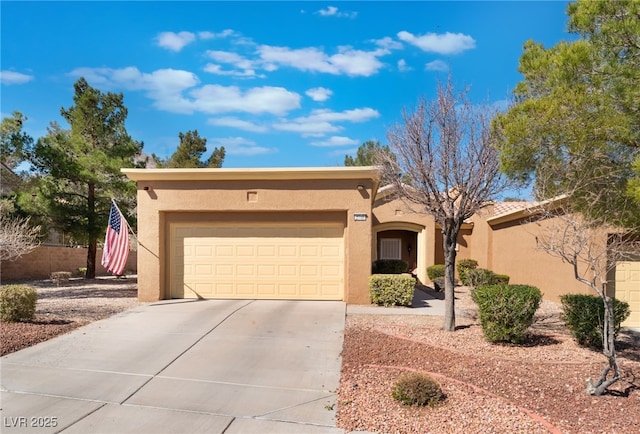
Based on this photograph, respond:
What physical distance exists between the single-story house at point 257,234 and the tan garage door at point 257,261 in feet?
0.09

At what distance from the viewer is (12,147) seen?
17.7 m

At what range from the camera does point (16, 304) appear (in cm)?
912

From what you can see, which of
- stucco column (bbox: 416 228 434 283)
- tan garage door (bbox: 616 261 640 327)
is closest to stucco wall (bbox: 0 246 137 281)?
stucco column (bbox: 416 228 434 283)

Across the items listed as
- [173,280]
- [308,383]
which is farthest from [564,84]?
[173,280]

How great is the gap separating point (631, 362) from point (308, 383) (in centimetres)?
529

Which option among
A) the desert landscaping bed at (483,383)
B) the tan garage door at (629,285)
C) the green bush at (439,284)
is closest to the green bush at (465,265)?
the green bush at (439,284)

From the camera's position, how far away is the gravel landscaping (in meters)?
5.06

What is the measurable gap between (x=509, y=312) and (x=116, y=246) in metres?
9.71

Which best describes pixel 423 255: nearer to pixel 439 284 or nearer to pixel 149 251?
pixel 439 284

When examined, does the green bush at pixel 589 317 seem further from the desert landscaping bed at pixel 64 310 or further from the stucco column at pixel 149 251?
the stucco column at pixel 149 251

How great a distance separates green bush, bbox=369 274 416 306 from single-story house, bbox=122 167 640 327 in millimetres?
304

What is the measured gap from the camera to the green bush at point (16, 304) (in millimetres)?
9031

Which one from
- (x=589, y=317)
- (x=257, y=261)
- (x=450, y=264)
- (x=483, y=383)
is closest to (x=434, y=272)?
(x=257, y=261)

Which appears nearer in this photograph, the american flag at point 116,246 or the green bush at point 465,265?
the american flag at point 116,246
